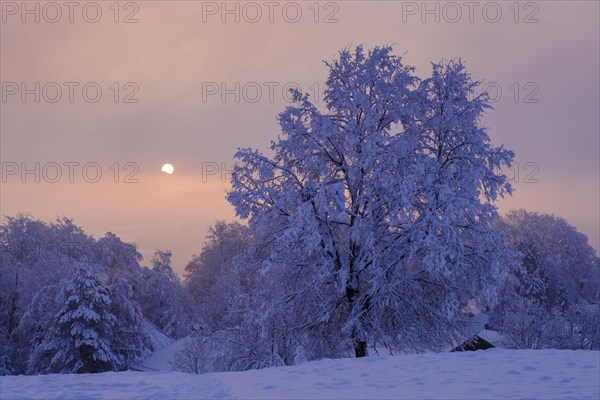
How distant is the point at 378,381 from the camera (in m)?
11.1

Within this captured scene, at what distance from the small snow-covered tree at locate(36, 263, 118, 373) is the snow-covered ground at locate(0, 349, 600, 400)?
17.5 m

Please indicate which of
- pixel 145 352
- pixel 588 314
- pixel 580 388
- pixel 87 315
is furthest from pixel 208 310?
pixel 580 388

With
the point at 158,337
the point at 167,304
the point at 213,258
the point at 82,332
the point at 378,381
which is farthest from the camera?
the point at 213,258

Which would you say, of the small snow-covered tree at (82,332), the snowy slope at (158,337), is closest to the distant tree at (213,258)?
the snowy slope at (158,337)

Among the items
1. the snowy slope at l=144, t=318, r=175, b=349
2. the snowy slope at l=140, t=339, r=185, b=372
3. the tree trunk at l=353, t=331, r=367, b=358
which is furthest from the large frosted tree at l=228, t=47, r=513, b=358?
the snowy slope at l=144, t=318, r=175, b=349

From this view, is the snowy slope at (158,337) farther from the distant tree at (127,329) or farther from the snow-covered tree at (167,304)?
the snow-covered tree at (167,304)

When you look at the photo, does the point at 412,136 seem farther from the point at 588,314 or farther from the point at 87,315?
the point at 588,314

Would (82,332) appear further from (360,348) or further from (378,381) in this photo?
(378,381)

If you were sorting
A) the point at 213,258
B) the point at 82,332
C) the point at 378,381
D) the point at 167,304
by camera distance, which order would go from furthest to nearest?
the point at 213,258 < the point at 167,304 < the point at 82,332 < the point at 378,381

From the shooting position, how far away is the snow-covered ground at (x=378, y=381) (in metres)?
10.0

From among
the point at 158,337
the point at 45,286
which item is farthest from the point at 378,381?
the point at 158,337

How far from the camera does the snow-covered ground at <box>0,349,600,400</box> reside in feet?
32.9

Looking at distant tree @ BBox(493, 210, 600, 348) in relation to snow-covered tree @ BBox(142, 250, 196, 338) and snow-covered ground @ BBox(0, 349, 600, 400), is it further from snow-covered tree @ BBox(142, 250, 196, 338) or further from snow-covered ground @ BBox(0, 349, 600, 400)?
snow-covered tree @ BBox(142, 250, 196, 338)

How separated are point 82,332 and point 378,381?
22.0 metres
